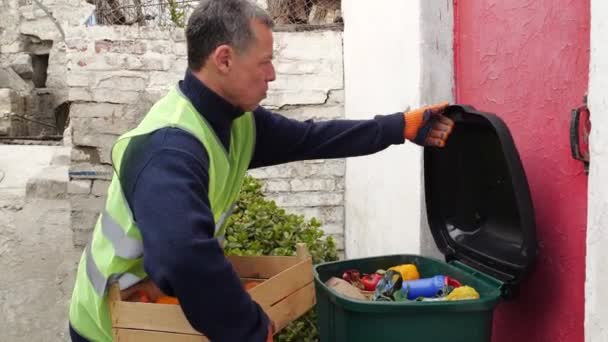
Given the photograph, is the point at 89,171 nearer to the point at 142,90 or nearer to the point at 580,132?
the point at 142,90

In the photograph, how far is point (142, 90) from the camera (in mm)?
4520

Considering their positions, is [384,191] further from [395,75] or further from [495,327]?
[495,327]

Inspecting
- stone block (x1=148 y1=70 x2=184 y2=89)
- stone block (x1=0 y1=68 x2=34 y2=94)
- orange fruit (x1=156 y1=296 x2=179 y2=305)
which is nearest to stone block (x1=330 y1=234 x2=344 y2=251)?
stone block (x1=148 y1=70 x2=184 y2=89)

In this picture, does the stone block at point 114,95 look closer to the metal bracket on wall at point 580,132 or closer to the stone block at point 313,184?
the stone block at point 313,184

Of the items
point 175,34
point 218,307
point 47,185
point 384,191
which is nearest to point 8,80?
point 47,185

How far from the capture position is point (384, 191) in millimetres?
3543

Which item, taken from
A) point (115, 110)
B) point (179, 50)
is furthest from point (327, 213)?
point (115, 110)

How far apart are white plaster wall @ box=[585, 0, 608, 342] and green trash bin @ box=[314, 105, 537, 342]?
279 mm

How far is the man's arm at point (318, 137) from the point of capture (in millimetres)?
2205

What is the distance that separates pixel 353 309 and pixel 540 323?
67cm

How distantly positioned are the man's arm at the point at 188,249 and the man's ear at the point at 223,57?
0.28m

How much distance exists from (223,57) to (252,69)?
0.08 meters

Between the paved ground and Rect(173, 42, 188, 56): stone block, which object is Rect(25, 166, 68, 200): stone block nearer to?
the paved ground

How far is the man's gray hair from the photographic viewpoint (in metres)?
1.76
